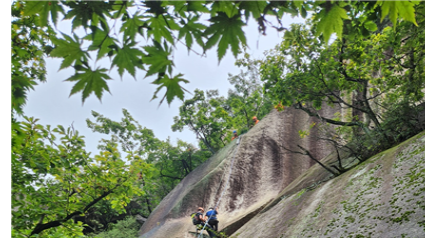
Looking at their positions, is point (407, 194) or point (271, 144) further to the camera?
point (271, 144)

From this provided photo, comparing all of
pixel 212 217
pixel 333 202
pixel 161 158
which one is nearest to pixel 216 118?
pixel 161 158

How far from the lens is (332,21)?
1431 millimetres

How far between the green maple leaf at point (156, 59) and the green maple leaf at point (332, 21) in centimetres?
87

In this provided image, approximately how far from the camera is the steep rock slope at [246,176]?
12305mm

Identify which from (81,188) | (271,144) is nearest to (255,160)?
(271,144)

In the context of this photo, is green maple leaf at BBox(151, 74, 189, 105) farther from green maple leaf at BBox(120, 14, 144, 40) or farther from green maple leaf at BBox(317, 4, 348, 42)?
green maple leaf at BBox(317, 4, 348, 42)

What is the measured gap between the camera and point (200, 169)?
52.7 feet

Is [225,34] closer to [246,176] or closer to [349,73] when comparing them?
[349,73]

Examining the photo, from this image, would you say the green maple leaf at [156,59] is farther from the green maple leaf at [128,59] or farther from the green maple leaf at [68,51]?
the green maple leaf at [68,51]

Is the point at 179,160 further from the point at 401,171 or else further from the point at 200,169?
the point at 401,171

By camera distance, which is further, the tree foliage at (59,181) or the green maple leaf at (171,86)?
the tree foliage at (59,181)

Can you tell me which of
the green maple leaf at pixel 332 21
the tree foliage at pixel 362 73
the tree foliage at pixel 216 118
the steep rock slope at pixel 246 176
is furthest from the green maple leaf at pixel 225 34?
the tree foliage at pixel 216 118

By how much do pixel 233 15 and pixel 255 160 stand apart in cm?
1353

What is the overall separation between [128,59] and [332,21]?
1124 millimetres
